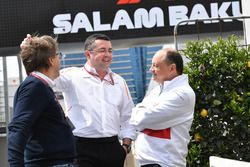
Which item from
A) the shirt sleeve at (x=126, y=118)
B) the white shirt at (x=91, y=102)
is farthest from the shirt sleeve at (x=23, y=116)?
the shirt sleeve at (x=126, y=118)

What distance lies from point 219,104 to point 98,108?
47.5 inches

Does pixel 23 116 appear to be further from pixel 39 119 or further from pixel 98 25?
pixel 98 25

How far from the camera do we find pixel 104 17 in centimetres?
762

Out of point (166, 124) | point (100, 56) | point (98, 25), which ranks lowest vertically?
point (166, 124)

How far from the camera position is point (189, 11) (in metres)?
7.61

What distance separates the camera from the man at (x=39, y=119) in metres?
2.68

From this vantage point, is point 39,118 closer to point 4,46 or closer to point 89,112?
point 89,112

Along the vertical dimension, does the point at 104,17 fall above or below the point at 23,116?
above

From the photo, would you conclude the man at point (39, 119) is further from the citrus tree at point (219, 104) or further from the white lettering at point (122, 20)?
the white lettering at point (122, 20)

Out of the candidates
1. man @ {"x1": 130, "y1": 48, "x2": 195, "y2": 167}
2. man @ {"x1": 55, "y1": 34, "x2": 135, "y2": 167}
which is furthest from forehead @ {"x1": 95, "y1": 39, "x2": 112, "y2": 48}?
man @ {"x1": 130, "y1": 48, "x2": 195, "y2": 167}

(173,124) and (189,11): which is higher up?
(189,11)

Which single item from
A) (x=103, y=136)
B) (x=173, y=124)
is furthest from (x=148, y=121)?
(x=103, y=136)

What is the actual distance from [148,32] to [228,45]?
2973 millimetres

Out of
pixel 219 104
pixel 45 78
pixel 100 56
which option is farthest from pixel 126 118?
pixel 45 78
